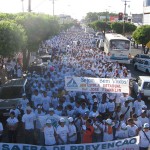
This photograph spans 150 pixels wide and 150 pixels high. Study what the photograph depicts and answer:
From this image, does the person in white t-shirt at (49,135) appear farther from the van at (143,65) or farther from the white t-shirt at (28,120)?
the van at (143,65)

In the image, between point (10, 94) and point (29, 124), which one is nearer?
point (29, 124)

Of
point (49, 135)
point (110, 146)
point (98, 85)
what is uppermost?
point (98, 85)

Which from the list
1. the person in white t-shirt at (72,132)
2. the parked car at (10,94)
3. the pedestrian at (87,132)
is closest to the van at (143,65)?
the parked car at (10,94)

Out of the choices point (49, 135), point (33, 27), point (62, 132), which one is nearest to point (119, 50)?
point (33, 27)

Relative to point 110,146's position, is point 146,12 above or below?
above

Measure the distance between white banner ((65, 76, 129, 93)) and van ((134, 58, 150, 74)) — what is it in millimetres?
14315

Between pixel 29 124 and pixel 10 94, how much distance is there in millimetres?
4508

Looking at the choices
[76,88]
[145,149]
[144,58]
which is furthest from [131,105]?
[144,58]

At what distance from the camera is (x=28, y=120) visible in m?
11.1

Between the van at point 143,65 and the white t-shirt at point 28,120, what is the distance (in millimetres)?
18525

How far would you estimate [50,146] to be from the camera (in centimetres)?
953

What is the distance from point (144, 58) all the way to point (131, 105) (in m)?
17.5

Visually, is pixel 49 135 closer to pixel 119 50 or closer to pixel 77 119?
pixel 77 119

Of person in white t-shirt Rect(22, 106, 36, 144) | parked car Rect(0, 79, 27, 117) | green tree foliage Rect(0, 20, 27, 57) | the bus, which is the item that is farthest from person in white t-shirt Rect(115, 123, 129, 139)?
the bus
